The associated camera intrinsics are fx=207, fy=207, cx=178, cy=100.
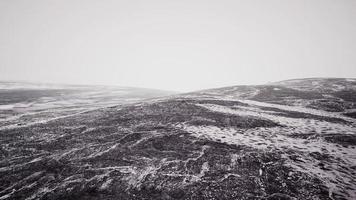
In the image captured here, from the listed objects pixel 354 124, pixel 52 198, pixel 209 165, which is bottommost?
pixel 52 198

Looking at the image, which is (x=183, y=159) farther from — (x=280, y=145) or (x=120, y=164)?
(x=280, y=145)

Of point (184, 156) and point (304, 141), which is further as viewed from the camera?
point (304, 141)

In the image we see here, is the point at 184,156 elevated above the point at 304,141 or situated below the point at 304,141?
below

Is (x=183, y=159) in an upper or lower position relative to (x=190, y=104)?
lower

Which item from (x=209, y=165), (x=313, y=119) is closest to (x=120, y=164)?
(x=209, y=165)

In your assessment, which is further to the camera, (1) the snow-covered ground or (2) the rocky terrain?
(1) the snow-covered ground

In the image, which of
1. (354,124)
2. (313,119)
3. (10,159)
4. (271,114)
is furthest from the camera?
(271,114)

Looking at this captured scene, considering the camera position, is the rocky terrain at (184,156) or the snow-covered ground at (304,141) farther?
the snow-covered ground at (304,141)

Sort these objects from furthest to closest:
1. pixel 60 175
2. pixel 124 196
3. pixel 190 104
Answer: pixel 190 104 → pixel 60 175 → pixel 124 196
